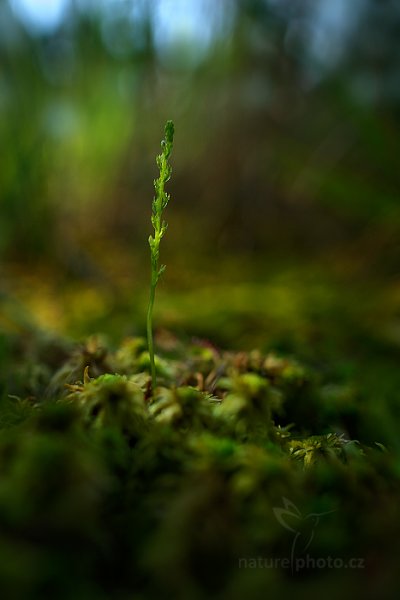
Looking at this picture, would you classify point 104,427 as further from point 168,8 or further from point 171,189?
point 171,189

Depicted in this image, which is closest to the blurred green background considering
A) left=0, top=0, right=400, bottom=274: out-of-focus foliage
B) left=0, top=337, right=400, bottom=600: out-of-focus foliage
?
left=0, top=0, right=400, bottom=274: out-of-focus foliage

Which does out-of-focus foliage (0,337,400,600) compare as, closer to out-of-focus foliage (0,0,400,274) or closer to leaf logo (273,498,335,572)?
leaf logo (273,498,335,572)

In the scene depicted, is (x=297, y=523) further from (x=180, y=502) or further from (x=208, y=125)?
(x=208, y=125)

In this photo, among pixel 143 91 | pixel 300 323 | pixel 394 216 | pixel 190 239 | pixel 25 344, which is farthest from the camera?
pixel 190 239

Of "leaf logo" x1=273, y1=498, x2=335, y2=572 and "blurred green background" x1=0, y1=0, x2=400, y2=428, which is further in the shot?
"blurred green background" x1=0, y1=0, x2=400, y2=428

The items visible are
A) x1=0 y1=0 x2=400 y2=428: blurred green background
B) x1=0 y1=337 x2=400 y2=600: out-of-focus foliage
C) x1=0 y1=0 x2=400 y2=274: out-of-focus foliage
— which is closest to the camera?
x1=0 y1=337 x2=400 y2=600: out-of-focus foliage

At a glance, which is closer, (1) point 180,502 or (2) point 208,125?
(1) point 180,502

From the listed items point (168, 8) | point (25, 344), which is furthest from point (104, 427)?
point (168, 8)

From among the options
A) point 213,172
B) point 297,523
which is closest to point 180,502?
point 297,523
